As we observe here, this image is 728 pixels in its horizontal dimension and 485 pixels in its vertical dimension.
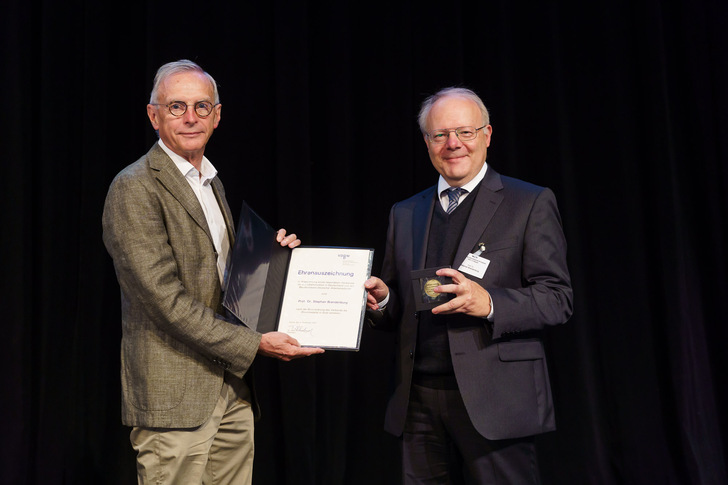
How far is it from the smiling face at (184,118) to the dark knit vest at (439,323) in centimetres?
91

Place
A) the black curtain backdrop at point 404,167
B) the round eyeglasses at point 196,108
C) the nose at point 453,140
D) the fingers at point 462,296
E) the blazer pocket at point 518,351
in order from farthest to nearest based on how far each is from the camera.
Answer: the black curtain backdrop at point 404,167 < the nose at point 453,140 < the round eyeglasses at point 196,108 < the blazer pocket at point 518,351 < the fingers at point 462,296

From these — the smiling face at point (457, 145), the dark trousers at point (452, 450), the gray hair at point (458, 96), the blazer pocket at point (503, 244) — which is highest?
the gray hair at point (458, 96)

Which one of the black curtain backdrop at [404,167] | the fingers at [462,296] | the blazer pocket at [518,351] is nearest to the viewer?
the fingers at [462,296]

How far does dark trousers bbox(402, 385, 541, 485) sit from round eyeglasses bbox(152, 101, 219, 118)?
1.24m

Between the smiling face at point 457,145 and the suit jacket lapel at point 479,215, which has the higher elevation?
the smiling face at point 457,145

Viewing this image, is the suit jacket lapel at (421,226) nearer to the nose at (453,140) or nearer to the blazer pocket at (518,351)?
the nose at (453,140)

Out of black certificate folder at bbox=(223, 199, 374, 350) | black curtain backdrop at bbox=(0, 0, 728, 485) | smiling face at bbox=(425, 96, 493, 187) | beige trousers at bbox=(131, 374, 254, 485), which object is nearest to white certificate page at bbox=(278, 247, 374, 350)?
black certificate folder at bbox=(223, 199, 374, 350)

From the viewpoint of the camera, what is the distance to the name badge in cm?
209

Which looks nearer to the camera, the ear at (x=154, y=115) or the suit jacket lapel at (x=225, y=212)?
the ear at (x=154, y=115)

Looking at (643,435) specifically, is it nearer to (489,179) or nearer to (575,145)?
(575,145)

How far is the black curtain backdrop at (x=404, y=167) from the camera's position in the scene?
298cm

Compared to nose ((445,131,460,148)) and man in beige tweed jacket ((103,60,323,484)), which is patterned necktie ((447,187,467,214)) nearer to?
nose ((445,131,460,148))

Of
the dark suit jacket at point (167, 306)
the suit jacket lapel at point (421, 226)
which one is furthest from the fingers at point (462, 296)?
the dark suit jacket at point (167, 306)

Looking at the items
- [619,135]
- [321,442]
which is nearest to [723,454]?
[619,135]
